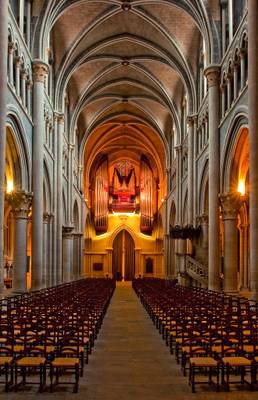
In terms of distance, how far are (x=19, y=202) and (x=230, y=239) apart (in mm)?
11161

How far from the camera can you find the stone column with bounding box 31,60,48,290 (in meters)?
31.7

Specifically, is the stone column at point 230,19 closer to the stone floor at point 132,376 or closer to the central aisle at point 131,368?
the central aisle at point 131,368

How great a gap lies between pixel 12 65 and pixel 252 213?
44.6 feet

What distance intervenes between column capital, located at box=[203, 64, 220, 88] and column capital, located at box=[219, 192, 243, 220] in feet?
21.5

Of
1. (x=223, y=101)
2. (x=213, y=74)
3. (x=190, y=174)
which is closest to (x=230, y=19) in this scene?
(x=213, y=74)

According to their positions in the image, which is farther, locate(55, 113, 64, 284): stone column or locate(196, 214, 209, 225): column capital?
locate(55, 113, 64, 284): stone column

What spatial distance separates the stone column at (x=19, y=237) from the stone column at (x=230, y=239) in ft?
34.1

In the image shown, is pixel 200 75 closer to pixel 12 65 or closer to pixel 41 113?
pixel 41 113

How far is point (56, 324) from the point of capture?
43.0 feet

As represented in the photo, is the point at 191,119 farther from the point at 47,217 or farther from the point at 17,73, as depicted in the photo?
the point at 17,73

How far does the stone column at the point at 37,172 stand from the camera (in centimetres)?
3173

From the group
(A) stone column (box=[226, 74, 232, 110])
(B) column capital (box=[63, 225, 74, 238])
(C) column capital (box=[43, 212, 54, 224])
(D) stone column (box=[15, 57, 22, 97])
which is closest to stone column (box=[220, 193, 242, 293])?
(A) stone column (box=[226, 74, 232, 110])

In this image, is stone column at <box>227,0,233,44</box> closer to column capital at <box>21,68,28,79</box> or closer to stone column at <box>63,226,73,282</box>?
column capital at <box>21,68,28,79</box>

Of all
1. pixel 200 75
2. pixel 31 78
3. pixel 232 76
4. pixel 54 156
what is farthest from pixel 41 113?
pixel 200 75
